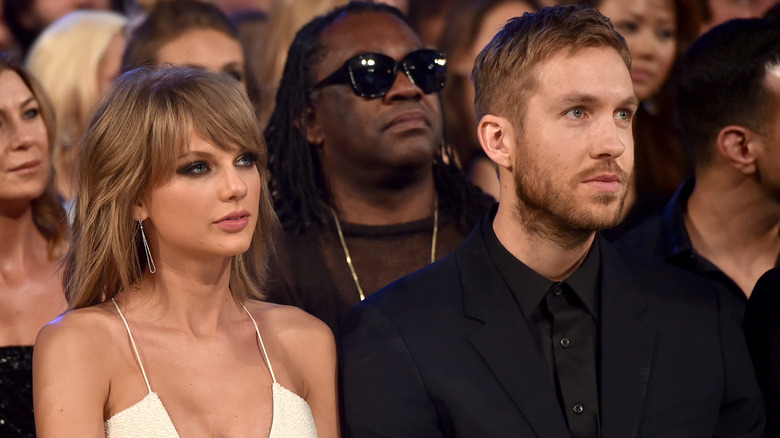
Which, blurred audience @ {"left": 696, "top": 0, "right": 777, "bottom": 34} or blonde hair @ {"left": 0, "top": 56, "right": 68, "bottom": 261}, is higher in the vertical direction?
blurred audience @ {"left": 696, "top": 0, "right": 777, "bottom": 34}

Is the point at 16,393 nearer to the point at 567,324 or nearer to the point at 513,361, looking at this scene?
the point at 513,361

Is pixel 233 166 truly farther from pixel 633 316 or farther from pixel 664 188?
pixel 664 188

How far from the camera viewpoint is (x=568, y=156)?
277 centimetres

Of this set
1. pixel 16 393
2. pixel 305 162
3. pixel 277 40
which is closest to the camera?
pixel 16 393

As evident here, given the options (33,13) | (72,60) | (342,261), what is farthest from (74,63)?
(342,261)

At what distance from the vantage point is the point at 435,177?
423cm

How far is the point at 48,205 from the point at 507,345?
209cm

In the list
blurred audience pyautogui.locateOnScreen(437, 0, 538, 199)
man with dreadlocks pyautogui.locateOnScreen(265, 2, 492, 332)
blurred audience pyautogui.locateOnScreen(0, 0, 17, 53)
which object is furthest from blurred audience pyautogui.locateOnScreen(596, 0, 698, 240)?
blurred audience pyautogui.locateOnScreen(0, 0, 17, 53)

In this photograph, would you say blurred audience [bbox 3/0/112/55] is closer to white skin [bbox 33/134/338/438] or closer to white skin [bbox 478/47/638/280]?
white skin [bbox 33/134/338/438]

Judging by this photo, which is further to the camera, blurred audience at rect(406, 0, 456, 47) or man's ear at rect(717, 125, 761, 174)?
blurred audience at rect(406, 0, 456, 47)

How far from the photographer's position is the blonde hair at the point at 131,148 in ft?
9.09

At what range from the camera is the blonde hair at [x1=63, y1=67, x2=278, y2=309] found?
2.77m

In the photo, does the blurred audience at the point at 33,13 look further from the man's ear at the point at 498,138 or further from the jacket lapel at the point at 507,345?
the jacket lapel at the point at 507,345

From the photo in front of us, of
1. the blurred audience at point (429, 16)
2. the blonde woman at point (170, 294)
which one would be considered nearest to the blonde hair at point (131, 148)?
the blonde woman at point (170, 294)
